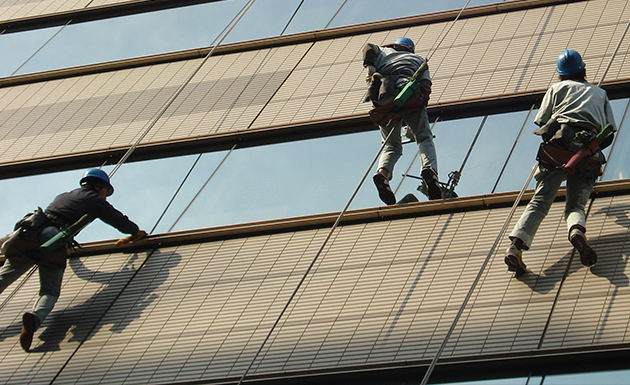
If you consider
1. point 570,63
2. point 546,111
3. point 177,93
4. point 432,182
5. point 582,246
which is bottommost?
point 582,246

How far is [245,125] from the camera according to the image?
9.05 m

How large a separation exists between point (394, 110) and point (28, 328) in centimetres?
386

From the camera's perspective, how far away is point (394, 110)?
709 centimetres

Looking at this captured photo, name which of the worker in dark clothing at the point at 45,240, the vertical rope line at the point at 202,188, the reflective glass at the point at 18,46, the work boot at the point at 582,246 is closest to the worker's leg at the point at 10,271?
the worker in dark clothing at the point at 45,240

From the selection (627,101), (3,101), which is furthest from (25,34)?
(627,101)

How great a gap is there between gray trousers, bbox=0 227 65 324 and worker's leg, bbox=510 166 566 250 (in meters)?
4.00

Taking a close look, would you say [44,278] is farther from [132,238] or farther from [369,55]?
[369,55]

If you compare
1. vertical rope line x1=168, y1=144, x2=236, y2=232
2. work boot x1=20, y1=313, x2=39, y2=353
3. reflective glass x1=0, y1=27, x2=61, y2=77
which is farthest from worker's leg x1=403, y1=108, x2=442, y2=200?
reflective glass x1=0, y1=27, x2=61, y2=77

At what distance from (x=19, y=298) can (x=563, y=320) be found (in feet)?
16.2

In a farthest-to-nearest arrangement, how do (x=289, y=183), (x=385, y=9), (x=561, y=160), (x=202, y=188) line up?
(x=385, y=9) → (x=202, y=188) → (x=289, y=183) → (x=561, y=160)

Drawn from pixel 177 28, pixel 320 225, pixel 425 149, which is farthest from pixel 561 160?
pixel 177 28

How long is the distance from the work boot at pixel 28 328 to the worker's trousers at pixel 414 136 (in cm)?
335

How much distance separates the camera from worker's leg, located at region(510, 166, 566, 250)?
542 cm

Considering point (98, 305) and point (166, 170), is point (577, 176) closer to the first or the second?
point (98, 305)
